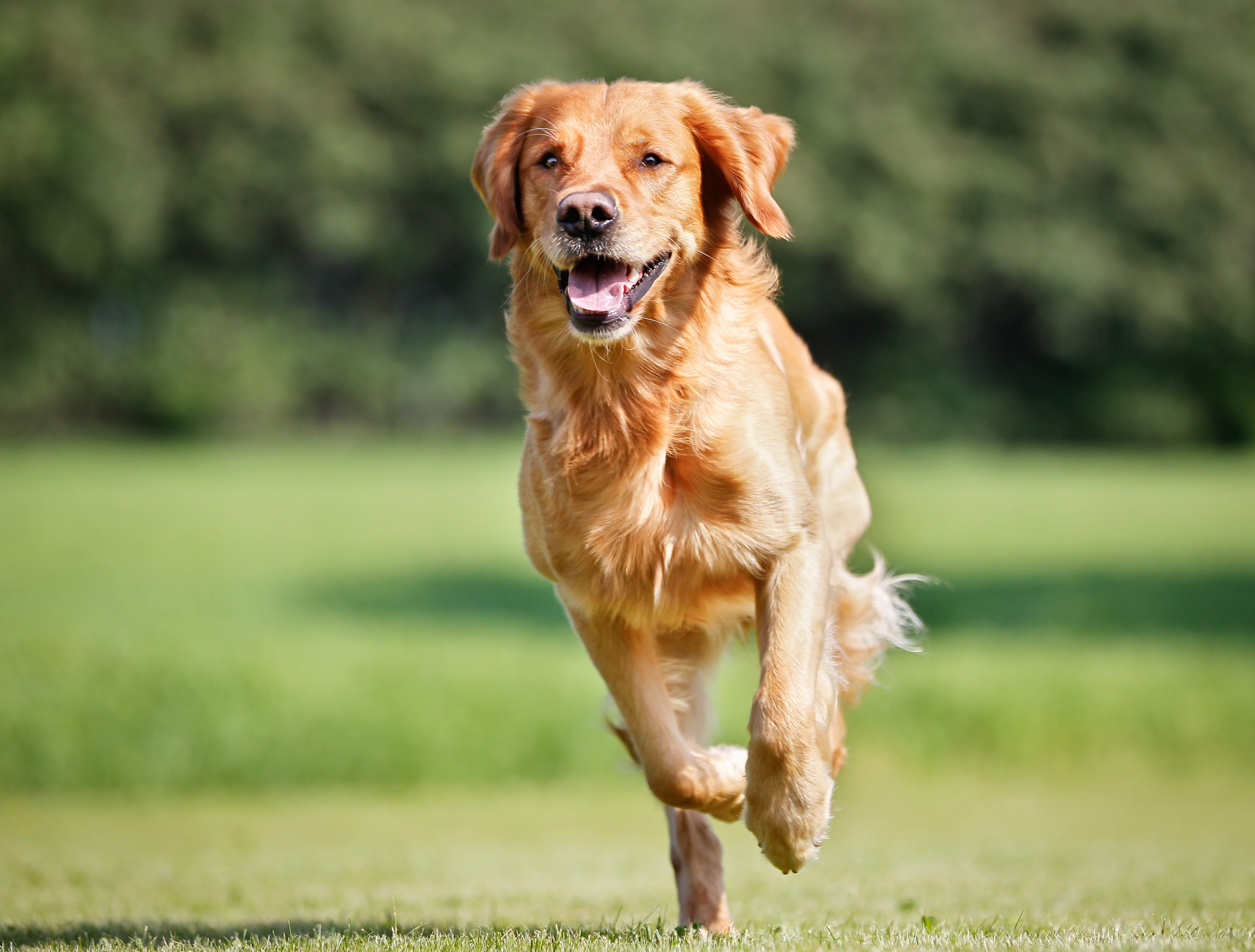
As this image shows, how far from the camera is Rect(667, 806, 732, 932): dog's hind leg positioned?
4.45m

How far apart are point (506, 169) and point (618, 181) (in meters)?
0.47

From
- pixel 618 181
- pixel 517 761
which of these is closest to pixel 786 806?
pixel 618 181

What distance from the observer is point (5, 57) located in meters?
36.6

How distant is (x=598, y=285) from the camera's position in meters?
4.00

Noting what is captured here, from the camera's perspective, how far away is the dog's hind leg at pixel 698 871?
4445 millimetres

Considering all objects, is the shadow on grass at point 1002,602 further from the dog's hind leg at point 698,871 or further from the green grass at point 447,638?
the dog's hind leg at point 698,871

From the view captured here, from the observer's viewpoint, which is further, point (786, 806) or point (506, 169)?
point (506, 169)

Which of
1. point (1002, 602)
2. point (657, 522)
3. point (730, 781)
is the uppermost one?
point (657, 522)

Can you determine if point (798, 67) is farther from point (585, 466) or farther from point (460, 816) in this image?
point (585, 466)

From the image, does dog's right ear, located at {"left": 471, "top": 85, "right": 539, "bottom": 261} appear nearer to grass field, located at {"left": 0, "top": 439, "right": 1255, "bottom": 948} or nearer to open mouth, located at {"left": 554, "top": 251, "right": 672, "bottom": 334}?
open mouth, located at {"left": 554, "top": 251, "right": 672, "bottom": 334}

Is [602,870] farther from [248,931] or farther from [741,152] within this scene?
[741,152]

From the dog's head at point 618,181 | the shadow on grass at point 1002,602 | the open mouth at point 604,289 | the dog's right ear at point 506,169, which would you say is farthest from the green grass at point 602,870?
the shadow on grass at point 1002,602

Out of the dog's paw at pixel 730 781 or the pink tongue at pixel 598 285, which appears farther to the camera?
the dog's paw at pixel 730 781

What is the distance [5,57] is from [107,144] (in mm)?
3270
